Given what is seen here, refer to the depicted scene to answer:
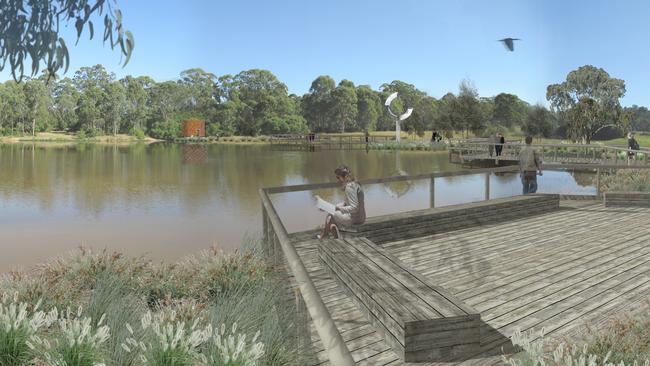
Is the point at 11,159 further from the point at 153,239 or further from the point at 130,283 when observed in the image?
the point at 130,283

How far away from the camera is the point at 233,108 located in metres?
74.6

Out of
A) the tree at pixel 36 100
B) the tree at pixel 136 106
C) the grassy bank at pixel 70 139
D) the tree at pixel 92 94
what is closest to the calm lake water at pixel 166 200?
the tree at pixel 36 100

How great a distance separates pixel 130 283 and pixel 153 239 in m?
9.19

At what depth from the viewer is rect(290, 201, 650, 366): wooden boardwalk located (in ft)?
13.0

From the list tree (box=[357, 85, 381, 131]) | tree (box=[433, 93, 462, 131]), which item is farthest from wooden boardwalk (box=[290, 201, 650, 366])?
tree (box=[357, 85, 381, 131])

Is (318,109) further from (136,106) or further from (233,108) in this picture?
(136,106)

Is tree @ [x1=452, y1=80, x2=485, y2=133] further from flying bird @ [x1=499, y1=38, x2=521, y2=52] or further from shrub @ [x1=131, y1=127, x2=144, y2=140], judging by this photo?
flying bird @ [x1=499, y1=38, x2=521, y2=52]

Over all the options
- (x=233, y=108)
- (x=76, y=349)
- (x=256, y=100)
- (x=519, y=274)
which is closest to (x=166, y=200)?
(x=519, y=274)

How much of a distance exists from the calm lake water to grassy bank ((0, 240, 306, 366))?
138 centimetres

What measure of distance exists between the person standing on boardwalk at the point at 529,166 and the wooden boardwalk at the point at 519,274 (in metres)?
1.75

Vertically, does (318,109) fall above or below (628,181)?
above

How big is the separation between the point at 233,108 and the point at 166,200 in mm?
53133

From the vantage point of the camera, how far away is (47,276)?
638 centimetres

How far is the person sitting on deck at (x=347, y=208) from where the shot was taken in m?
6.00
